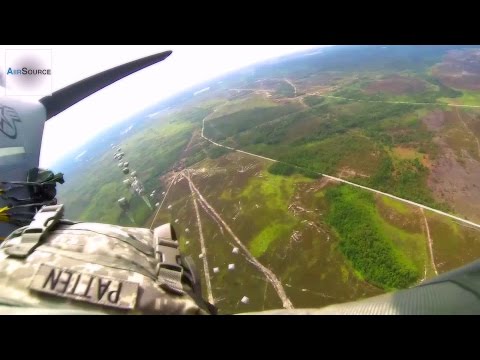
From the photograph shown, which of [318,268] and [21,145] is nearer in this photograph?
[21,145]

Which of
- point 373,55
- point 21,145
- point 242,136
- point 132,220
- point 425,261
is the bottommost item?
point 132,220

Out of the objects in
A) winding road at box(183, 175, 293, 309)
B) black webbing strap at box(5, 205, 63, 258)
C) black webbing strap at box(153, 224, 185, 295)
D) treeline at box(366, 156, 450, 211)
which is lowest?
winding road at box(183, 175, 293, 309)

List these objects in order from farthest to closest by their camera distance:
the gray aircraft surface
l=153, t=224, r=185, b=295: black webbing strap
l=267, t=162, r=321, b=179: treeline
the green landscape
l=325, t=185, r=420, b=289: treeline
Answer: l=267, t=162, r=321, b=179: treeline, the green landscape, l=325, t=185, r=420, b=289: treeline, l=153, t=224, r=185, b=295: black webbing strap, the gray aircraft surface

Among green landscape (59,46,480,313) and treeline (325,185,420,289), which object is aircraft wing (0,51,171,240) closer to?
green landscape (59,46,480,313)

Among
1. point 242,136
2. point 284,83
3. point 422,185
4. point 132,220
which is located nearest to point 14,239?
point 422,185

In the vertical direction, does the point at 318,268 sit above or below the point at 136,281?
below

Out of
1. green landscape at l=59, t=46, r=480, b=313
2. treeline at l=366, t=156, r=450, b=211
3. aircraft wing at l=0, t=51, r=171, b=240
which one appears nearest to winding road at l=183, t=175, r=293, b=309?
green landscape at l=59, t=46, r=480, b=313

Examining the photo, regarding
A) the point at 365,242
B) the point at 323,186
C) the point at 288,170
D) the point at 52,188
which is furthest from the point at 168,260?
the point at 288,170

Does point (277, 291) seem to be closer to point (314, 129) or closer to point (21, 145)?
point (21, 145)
